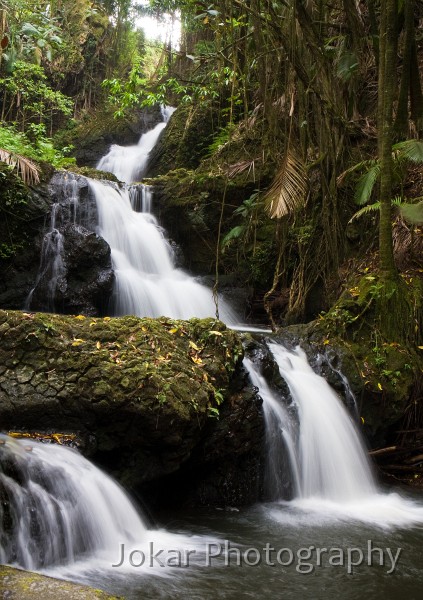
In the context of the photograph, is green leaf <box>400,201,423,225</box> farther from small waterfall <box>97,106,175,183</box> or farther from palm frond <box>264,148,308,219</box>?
small waterfall <box>97,106,175,183</box>

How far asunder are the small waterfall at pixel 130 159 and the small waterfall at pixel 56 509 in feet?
34.7

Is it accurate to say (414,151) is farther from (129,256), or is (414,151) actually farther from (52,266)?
(52,266)

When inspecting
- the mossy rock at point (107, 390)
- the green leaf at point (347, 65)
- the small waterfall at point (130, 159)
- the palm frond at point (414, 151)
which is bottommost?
the mossy rock at point (107, 390)

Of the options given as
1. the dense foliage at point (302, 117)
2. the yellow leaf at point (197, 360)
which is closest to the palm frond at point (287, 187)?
the dense foliage at point (302, 117)

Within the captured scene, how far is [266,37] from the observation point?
652cm

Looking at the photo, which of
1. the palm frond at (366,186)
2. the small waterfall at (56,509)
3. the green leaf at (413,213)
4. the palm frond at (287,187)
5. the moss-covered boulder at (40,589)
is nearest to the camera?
the moss-covered boulder at (40,589)

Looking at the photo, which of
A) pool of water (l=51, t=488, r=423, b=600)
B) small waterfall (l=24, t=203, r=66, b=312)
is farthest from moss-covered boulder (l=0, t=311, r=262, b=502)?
small waterfall (l=24, t=203, r=66, b=312)

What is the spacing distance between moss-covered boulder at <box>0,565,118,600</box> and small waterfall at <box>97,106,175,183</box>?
1199 centimetres

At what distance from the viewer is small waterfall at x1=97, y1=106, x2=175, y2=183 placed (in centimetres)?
1388

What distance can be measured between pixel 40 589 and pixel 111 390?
1.99 metres

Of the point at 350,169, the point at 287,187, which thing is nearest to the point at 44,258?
the point at 287,187

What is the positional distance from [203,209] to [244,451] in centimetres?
616

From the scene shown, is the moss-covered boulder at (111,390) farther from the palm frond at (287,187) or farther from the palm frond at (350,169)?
the palm frond at (350,169)

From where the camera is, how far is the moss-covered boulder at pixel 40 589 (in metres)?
2.27
